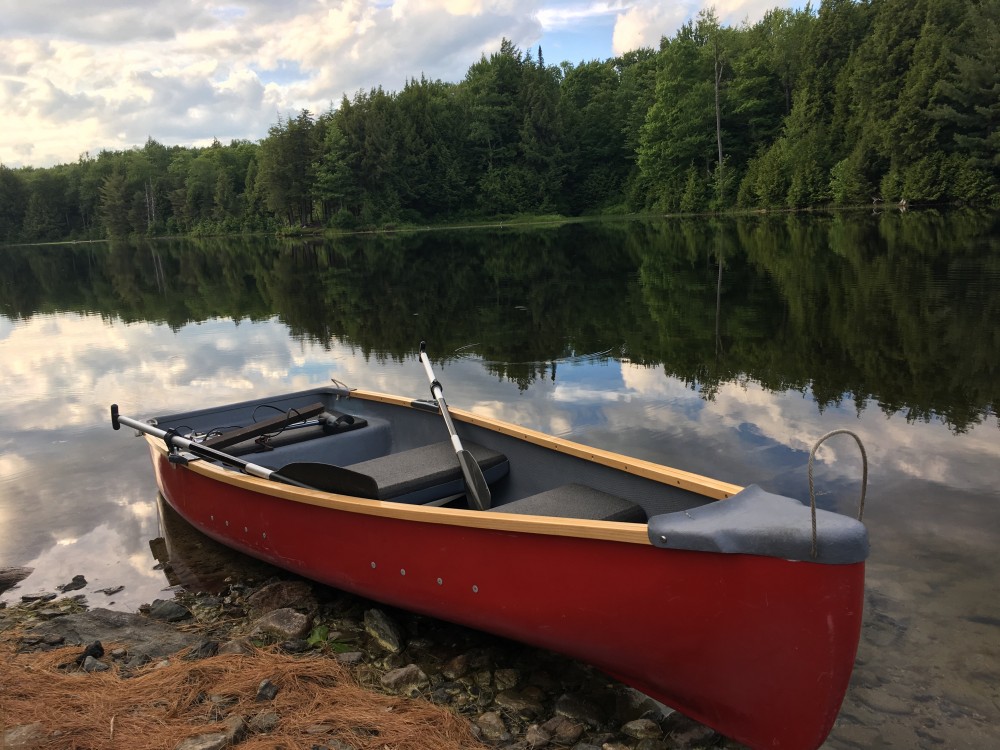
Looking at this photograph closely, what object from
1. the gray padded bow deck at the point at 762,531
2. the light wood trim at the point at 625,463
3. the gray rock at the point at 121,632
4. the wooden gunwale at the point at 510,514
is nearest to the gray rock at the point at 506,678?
the wooden gunwale at the point at 510,514

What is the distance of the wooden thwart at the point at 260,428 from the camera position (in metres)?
6.55

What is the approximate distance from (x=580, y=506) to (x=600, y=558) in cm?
101

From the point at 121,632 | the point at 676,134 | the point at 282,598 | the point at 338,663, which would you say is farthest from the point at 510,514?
the point at 676,134

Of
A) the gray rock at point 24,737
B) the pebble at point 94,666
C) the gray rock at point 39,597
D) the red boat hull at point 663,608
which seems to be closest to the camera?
the red boat hull at point 663,608

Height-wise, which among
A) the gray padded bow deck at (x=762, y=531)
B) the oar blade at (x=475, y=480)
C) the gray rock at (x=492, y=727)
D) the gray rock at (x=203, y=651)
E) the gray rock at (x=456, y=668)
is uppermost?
the gray padded bow deck at (x=762, y=531)

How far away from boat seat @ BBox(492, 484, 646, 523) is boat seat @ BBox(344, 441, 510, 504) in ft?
2.86

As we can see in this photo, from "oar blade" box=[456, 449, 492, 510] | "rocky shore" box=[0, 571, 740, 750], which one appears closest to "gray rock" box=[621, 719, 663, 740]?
"rocky shore" box=[0, 571, 740, 750]

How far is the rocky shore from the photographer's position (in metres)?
3.79

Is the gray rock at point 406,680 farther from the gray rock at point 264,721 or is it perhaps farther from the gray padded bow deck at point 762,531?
the gray padded bow deck at point 762,531

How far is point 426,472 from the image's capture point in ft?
18.2

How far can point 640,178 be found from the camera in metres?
63.5

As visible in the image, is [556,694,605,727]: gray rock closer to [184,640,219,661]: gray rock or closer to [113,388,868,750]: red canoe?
[113,388,868,750]: red canoe

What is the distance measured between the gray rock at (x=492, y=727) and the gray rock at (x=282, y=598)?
1921 mm

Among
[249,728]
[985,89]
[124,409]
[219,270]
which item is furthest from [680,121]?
[249,728]
